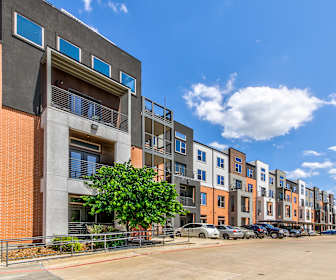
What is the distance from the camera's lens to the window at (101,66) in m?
21.2

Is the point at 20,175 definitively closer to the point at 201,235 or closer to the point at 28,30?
the point at 28,30

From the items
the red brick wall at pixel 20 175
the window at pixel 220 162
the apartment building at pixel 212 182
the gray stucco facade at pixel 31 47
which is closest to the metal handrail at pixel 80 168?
the red brick wall at pixel 20 175

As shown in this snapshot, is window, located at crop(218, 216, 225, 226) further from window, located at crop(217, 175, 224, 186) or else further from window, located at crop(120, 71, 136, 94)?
window, located at crop(120, 71, 136, 94)

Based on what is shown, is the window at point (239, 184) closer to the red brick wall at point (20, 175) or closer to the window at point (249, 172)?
the window at point (249, 172)

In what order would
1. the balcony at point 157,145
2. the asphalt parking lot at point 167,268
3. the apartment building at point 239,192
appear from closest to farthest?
the asphalt parking lot at point 167,268
the balcony at point 157,145
the apartment building at point 239,192

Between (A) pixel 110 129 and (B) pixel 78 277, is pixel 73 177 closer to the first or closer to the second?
(A) pixel 110 129

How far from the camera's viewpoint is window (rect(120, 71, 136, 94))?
2330 centimetres

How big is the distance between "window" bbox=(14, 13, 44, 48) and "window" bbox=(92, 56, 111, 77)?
3.97 m

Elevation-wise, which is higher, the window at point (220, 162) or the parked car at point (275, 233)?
the window at point (220, 162)

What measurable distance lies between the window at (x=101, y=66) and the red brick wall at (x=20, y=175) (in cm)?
625

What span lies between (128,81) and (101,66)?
273 cm

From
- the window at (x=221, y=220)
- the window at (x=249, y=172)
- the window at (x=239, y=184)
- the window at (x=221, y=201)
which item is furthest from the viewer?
the window at (x=249, y=172)

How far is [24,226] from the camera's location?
15.5 meters

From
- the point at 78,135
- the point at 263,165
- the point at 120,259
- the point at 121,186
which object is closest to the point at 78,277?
the point at 120,259
